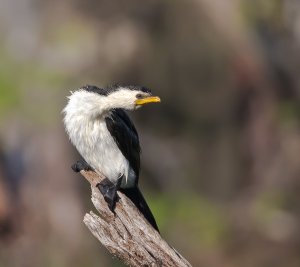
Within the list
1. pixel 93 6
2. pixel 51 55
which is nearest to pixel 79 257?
pixel 51 55

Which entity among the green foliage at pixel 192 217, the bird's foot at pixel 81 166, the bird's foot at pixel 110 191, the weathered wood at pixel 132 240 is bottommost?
the weathered wood at pixel 132 240

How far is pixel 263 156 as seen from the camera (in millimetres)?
22609

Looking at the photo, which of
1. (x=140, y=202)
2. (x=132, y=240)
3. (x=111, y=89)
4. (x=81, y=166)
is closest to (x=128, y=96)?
(x=111, y=89)

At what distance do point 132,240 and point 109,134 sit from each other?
45.6 inches

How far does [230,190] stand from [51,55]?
13.9 feet

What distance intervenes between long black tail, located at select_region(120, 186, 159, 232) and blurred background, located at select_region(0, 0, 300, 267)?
360 inches

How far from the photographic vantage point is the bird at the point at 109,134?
29.6ft

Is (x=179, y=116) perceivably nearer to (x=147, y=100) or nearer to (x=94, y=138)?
(x=94, y=138)

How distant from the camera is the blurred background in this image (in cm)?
1967

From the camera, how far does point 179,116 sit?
2239 cm

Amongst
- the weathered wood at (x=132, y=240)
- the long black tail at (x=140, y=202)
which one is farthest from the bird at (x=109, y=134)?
the weathered wood at (x=132, y=240)

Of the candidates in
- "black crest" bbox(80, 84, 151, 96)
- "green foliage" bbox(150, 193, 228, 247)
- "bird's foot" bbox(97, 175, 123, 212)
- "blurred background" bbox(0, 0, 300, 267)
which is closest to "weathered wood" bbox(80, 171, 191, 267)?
"bird's foot" bbox(97, 175, 123, 212)

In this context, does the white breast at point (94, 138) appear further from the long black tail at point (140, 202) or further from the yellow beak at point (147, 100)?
the yellow beak at point (147, 100)

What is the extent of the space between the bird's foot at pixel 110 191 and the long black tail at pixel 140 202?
0.74 feet
